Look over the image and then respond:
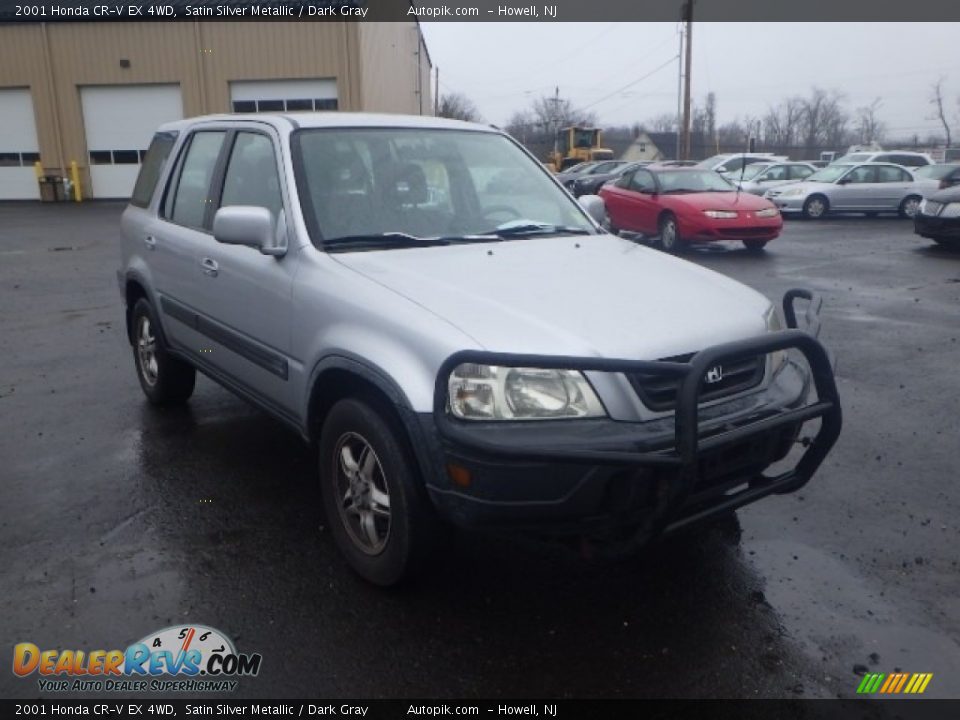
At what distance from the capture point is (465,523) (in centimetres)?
294

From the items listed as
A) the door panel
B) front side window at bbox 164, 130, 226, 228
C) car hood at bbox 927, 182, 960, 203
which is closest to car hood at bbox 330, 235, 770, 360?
the door panel

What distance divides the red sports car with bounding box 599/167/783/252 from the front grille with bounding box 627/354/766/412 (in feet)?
36.4

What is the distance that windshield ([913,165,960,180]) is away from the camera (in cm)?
2108

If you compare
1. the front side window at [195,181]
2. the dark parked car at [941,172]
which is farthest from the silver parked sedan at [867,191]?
the front side window at [195,181]

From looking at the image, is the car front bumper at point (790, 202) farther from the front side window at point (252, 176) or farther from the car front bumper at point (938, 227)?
the front side window at point (252, 176)

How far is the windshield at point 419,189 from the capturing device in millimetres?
4020

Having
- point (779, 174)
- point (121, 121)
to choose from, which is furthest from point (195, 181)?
point (121, 121)

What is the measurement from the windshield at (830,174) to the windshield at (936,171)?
6.09 feet

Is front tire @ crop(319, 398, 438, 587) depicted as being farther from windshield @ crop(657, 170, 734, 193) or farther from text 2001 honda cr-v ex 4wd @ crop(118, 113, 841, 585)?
windshield @ crop(657, 170, 734, 193)

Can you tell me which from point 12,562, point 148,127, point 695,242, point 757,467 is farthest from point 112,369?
point 148,127

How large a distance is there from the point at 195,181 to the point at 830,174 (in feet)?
66.2

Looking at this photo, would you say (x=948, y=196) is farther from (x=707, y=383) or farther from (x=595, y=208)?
(x=707, y=383)

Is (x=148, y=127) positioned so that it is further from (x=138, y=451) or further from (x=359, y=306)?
(x=359, y=306)

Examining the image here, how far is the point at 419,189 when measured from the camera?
4289mm
